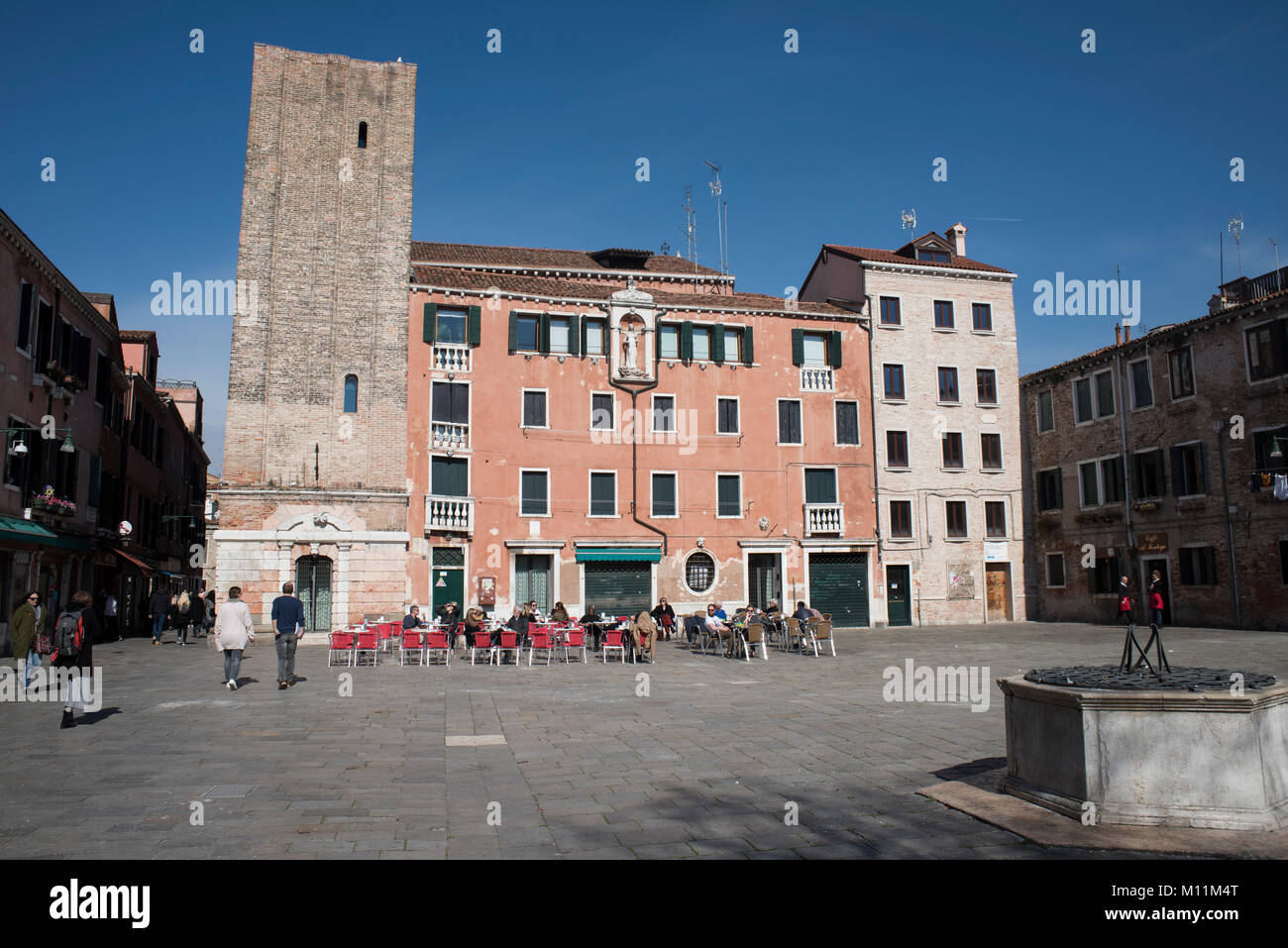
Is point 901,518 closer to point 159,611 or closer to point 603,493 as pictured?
point 603,493

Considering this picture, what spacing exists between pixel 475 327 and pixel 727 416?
9390mm

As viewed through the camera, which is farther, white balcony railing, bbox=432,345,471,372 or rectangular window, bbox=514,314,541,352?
rectangular window, bbox=514,314,541,352

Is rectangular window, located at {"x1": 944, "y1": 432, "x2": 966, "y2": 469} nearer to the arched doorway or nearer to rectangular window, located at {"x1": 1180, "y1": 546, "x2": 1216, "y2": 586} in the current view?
rectangular window, located at {"x1": 1180, "y1": 546, "x2": 1216, "y2": 586}

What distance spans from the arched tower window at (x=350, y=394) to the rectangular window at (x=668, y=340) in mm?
10445

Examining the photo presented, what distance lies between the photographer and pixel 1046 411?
34.2 metres

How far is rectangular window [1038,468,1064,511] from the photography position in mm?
33344

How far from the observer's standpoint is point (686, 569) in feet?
98.4

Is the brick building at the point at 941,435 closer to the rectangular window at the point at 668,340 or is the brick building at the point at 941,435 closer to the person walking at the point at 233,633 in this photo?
the rectangular window at the point at 668,340

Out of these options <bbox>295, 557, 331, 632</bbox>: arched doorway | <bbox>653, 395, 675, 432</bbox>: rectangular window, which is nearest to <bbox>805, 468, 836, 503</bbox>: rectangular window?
<bbox>653, 395, 675, 432</bbox>: rectangular window

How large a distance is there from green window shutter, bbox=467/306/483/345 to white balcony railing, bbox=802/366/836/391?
1184 cm

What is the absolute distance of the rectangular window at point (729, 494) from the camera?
100 feet
